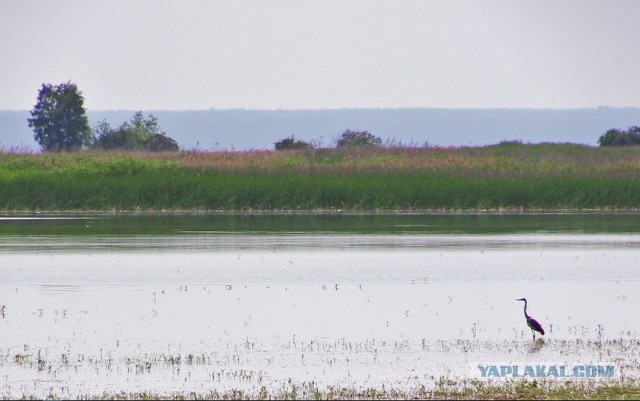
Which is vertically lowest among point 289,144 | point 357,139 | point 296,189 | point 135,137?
point 296,189

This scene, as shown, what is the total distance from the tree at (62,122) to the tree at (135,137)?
321cm

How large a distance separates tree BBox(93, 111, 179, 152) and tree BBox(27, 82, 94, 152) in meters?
3.21

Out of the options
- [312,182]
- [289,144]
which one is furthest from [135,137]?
[312,182]

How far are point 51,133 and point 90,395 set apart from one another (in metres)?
81.4

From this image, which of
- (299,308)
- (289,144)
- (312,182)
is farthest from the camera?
(289,144)

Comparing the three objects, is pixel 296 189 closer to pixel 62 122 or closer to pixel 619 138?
pixel 619 138

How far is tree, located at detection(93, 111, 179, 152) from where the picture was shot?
79.2m

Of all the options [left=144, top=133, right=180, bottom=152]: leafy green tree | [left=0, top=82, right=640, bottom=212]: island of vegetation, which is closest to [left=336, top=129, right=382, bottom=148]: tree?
[left=144, top=133, right=180, bottom=152]: leafy green tree

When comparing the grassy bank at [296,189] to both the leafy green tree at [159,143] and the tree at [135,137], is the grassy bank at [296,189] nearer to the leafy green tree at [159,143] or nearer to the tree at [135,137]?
the leafy green tree at [159,143]

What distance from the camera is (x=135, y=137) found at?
83.7 metres

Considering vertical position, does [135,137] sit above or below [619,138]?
below

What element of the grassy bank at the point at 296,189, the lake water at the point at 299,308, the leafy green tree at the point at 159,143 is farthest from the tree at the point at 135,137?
the lake water at the point at 299,308

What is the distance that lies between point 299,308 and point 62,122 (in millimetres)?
75563

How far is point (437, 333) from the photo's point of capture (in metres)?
16.1
